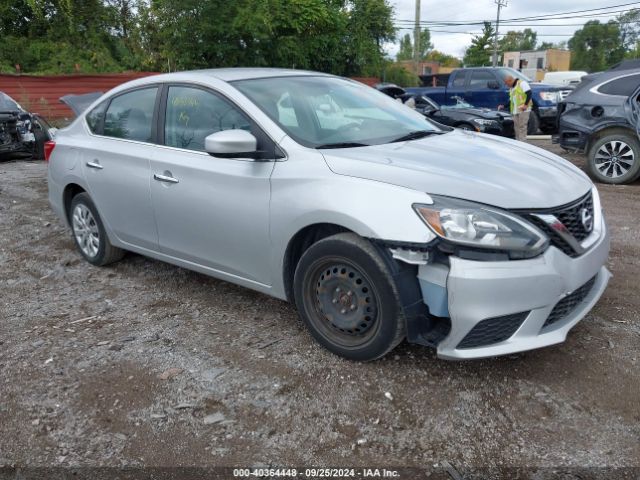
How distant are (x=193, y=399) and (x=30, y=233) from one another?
13.6 feet

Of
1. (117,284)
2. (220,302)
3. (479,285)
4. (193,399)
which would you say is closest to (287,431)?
(193,399)

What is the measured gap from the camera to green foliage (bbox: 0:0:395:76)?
51.2 feet

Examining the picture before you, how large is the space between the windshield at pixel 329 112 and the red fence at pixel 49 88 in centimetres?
1515

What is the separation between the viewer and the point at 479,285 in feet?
8.76

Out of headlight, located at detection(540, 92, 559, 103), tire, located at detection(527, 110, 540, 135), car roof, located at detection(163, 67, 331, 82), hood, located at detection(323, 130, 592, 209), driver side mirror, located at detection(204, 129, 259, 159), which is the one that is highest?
car roof, located at detection(163, 67, 331, 82)

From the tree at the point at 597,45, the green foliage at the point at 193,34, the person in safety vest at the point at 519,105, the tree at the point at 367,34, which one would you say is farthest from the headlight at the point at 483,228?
the tree at the point at 597,45

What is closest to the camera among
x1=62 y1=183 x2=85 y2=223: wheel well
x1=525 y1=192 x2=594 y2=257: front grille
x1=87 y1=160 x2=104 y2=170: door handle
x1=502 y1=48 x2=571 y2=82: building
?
x1=525 y1=192 x2=594 y2=257: front grille

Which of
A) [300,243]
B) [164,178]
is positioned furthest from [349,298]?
[164,178]

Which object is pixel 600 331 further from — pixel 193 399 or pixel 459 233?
pixel 193 399

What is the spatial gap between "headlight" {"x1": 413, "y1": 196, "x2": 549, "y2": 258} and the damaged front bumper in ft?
0.24

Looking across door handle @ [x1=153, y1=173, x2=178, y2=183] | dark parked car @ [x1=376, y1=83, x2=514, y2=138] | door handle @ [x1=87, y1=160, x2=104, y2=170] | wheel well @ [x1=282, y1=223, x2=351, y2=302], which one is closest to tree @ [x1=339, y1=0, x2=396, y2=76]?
dark parked car @ [x1=376, y1=83, x2=514, y2=138]

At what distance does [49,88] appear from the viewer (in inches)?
734

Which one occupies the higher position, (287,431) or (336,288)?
(336,288)

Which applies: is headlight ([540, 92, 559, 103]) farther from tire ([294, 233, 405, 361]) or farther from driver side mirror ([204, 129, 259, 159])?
tire ([294, 233, 405, 361])
